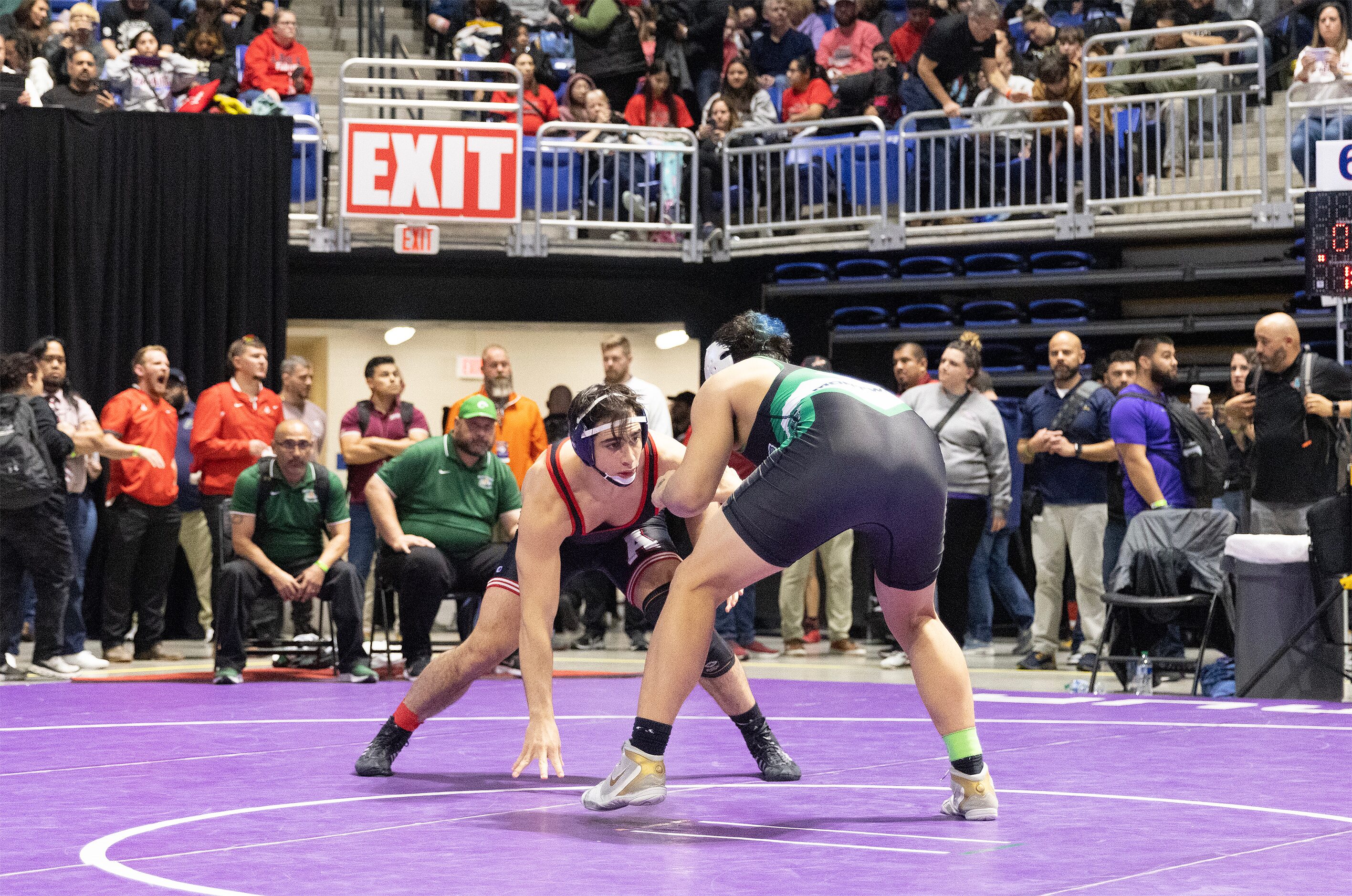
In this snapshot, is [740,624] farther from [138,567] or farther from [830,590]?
[138,567]

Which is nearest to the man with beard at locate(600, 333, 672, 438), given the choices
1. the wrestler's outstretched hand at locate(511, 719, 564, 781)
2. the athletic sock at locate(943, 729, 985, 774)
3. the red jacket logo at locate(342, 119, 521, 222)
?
the red jacket logo at locate(342, 119, 521, 222)

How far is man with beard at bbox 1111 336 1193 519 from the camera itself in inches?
332

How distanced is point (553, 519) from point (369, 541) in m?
5.14

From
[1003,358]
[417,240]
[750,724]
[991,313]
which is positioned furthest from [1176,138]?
[750,724]

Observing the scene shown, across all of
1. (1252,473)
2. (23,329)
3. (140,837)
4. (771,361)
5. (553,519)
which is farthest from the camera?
(23,329)

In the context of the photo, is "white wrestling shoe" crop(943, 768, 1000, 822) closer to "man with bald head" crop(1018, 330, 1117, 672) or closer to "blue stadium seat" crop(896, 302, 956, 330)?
"man with bald head" crop(1018, 330, 1117, 672)

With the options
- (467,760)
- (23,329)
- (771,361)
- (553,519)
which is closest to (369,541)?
(23,329)

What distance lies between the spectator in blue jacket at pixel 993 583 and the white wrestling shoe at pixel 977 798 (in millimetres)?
5113

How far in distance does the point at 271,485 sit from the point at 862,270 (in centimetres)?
548

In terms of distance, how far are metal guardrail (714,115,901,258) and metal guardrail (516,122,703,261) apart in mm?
305

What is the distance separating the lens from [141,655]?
392 inches

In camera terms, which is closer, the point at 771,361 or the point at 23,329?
the point at 771,361

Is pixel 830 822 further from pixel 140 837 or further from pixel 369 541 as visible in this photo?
pixel 369 541

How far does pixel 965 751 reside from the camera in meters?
4.25
